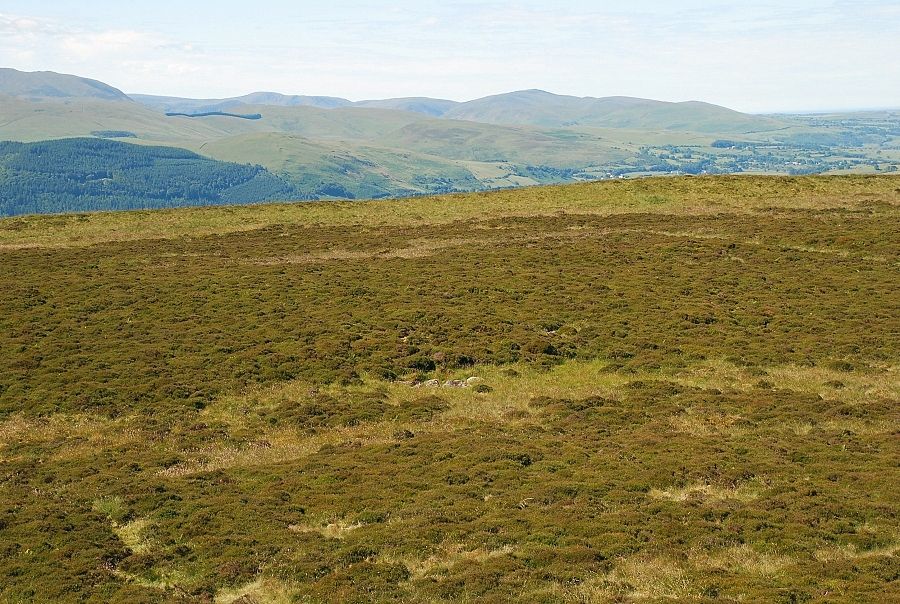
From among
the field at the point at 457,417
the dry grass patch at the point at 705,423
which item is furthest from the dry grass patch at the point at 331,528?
the dry grass patch at the point at 705,423

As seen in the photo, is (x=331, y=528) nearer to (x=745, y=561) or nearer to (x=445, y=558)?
(x=445, y=558)

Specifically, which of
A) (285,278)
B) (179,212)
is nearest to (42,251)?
(179,212)

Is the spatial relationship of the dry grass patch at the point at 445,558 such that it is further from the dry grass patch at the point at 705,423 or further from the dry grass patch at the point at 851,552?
the dry grass patch at the point at 705,423

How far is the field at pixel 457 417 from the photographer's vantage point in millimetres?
21297

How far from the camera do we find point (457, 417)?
36.0 metres

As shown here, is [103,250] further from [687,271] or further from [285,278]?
[687,271]

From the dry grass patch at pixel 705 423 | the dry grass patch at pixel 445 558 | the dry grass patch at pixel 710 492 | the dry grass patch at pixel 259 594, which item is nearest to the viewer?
the dry grass patch at pixel 259 594

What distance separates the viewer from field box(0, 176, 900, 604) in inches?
838

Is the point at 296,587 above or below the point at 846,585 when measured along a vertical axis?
below

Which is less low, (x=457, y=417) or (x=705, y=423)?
(x=705, y=423)

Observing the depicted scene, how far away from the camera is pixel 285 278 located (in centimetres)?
6059

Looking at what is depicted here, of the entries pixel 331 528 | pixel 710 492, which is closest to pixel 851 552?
pixel 710 492

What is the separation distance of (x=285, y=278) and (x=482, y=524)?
40654mm

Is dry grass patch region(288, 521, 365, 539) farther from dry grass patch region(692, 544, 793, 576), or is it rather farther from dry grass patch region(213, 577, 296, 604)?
dry grass patch region(692, 544, 793, 576)
